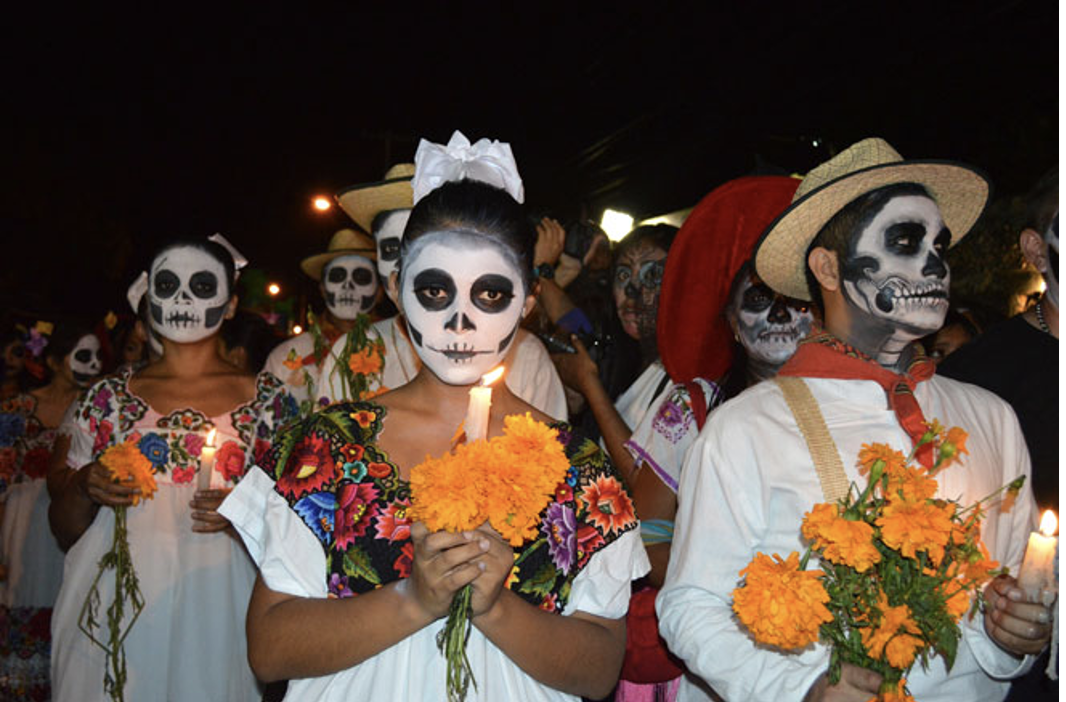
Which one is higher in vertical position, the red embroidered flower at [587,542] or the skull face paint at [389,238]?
the skull face paint at [389,238]

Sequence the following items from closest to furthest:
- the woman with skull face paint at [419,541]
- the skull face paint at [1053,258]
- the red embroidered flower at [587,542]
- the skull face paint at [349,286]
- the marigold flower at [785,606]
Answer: the marigold flower at [785,606], the woman with skull face paint at [419,541], the red embroidered flower at [587,542], the skull face paint at [1053,258], the skull face paint at [349,286]

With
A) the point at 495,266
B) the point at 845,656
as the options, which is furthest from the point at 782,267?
the point at 845,656

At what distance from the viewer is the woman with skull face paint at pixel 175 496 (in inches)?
165

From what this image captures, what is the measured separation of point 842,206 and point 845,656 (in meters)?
1.31

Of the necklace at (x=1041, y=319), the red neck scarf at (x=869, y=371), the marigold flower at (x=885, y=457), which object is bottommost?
the marigold flower at (x=885, y=457)

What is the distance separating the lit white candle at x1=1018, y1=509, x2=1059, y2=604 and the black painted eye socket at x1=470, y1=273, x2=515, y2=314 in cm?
135

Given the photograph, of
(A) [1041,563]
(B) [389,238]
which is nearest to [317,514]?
(A) [1041,563]

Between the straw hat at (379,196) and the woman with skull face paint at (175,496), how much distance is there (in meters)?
0.65

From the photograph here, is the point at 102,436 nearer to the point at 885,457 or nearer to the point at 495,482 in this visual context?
the point at 495,482

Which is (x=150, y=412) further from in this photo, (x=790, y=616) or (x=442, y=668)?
(x=790, y=616)

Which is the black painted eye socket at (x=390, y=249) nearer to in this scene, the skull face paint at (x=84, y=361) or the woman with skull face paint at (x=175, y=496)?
the woman with skull face paint at (x=175, y=496)

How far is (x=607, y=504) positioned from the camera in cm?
256

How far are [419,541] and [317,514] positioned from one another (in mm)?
457

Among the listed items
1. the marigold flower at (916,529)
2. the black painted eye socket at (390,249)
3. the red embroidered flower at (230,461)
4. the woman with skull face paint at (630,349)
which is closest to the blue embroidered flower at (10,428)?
the red embroidered flower at (230,461)
